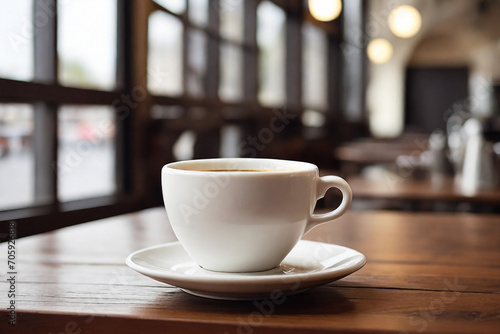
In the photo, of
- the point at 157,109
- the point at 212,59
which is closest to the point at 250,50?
the point at 212,59

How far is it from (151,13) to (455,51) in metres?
12.3

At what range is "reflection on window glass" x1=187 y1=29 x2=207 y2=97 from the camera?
13.6ft

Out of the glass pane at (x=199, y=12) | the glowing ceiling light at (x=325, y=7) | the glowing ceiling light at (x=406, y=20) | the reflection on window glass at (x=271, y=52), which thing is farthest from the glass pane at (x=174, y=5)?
the glowing ceiling light at (x=406, y=20)

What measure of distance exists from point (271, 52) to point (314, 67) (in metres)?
2.32

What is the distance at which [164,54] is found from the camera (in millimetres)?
3740

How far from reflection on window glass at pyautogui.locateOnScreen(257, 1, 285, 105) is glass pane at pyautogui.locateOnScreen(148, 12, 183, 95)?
1.86m

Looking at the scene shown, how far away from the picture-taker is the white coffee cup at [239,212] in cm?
66

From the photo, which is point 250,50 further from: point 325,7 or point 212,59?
point 325,7

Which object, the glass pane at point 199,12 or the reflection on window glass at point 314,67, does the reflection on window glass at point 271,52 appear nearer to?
the reflection on window glass at point 314,67

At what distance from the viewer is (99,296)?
681mm

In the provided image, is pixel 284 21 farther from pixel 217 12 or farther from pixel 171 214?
pixel 171 214

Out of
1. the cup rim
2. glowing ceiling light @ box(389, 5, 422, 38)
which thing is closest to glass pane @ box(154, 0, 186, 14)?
glowing ceiling light @ box(389, 5, 422, 38)

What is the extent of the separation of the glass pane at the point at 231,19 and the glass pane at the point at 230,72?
94 millimetres

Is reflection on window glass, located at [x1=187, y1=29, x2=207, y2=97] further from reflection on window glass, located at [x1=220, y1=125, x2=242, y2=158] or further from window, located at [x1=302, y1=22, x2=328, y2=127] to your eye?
window, located at [x1=302, y1=22, x2=328, y2=127]
